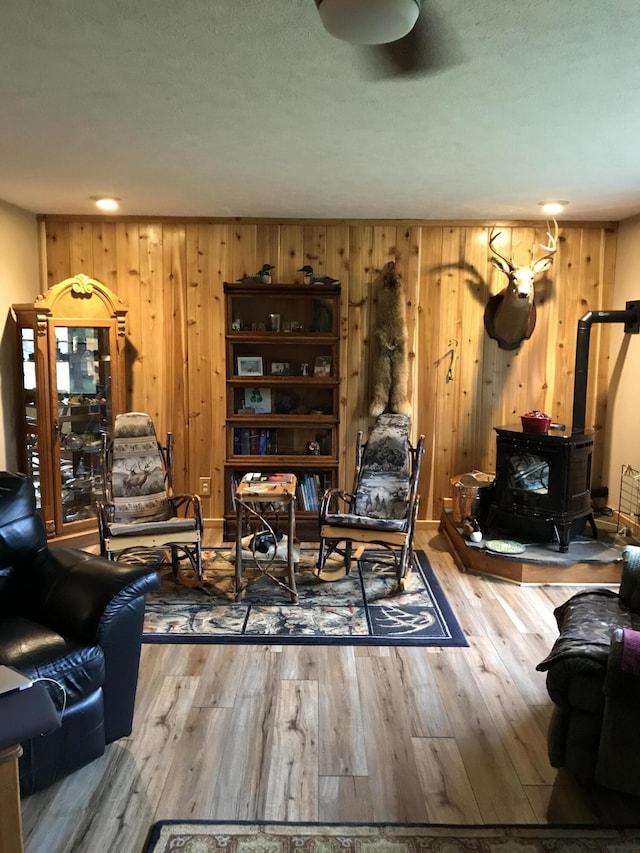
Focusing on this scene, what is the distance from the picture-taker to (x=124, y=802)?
2148 millimetres

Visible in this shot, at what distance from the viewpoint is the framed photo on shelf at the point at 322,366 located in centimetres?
509

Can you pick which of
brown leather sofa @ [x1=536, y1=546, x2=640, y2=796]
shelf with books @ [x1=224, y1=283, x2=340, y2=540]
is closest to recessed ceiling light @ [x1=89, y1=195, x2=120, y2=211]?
shelf with books @ [x1=224, y1=283, x2=340, y2=540]

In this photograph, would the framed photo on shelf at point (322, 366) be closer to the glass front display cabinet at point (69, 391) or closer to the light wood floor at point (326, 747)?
the glass front display cabinet at point (69, 391)

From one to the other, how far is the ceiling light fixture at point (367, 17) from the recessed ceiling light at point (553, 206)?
10.4 ft

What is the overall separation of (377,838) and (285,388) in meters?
3.67

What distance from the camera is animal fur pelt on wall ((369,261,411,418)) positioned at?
501cm

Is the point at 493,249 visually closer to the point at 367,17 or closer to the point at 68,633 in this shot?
the point at 367,17

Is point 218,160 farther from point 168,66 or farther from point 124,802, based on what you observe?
point 124,802

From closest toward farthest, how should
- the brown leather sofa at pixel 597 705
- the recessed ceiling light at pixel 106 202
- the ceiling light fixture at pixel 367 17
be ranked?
the ceiling light fixture at pixel 367 17, the brown leather sofa at pixel 597 705, the recessed ceiling light at pixel 106 202

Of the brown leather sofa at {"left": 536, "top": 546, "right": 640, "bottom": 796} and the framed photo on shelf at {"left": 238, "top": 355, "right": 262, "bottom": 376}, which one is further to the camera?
the framed photo on shelf at {"left": 238, "top": 355, "right": 262, "bottom": 376}

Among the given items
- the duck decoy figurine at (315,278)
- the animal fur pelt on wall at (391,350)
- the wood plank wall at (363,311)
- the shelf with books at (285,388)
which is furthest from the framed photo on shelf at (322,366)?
the duck decoy figurine at (315,278)

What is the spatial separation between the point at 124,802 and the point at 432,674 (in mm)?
1515

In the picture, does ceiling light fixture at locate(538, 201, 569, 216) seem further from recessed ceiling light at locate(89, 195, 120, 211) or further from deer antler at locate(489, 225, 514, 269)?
recessed ceiling light at locate(89, 195, 120, 211)

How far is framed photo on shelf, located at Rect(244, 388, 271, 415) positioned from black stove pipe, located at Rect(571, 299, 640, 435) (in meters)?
2.41
